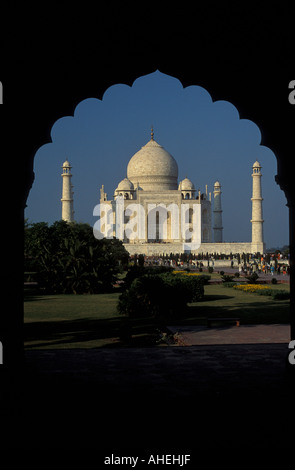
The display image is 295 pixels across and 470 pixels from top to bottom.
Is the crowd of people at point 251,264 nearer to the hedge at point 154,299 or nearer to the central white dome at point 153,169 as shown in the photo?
the hedge at point 154,299

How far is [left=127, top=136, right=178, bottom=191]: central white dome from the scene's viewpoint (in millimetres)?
58750

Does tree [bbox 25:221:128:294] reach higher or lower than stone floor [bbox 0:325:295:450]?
higher

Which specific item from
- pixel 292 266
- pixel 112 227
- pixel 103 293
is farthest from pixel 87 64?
pixel 112 227

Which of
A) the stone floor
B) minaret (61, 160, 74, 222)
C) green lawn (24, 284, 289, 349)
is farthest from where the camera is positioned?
minaret (61, 160, 74, 222)

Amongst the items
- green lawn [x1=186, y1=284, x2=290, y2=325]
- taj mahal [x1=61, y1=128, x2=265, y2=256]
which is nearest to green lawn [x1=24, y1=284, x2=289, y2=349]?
green lawn [x1=186, y1=284, x2=290, y2=325]

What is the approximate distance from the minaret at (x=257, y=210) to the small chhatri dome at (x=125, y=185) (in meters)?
13.1

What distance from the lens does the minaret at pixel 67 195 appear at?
55.5 metres

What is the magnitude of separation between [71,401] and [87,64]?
308 centimetres

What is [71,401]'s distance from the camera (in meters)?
4.55

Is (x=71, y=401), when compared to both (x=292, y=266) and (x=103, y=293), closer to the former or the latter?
(x=292, y=266)

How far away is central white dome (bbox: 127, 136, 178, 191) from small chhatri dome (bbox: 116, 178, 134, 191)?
161 centimetres


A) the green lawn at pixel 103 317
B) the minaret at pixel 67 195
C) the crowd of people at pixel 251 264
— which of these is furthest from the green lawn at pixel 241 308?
the minaret at pixel 67 195

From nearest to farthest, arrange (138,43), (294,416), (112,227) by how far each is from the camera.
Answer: (294,416)
(138,43)
(112,227)

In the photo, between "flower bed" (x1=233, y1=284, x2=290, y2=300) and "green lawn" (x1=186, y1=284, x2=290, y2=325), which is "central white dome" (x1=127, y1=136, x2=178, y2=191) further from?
"green lawn" (x1=186, y1=284, x2=290, y2=325)
